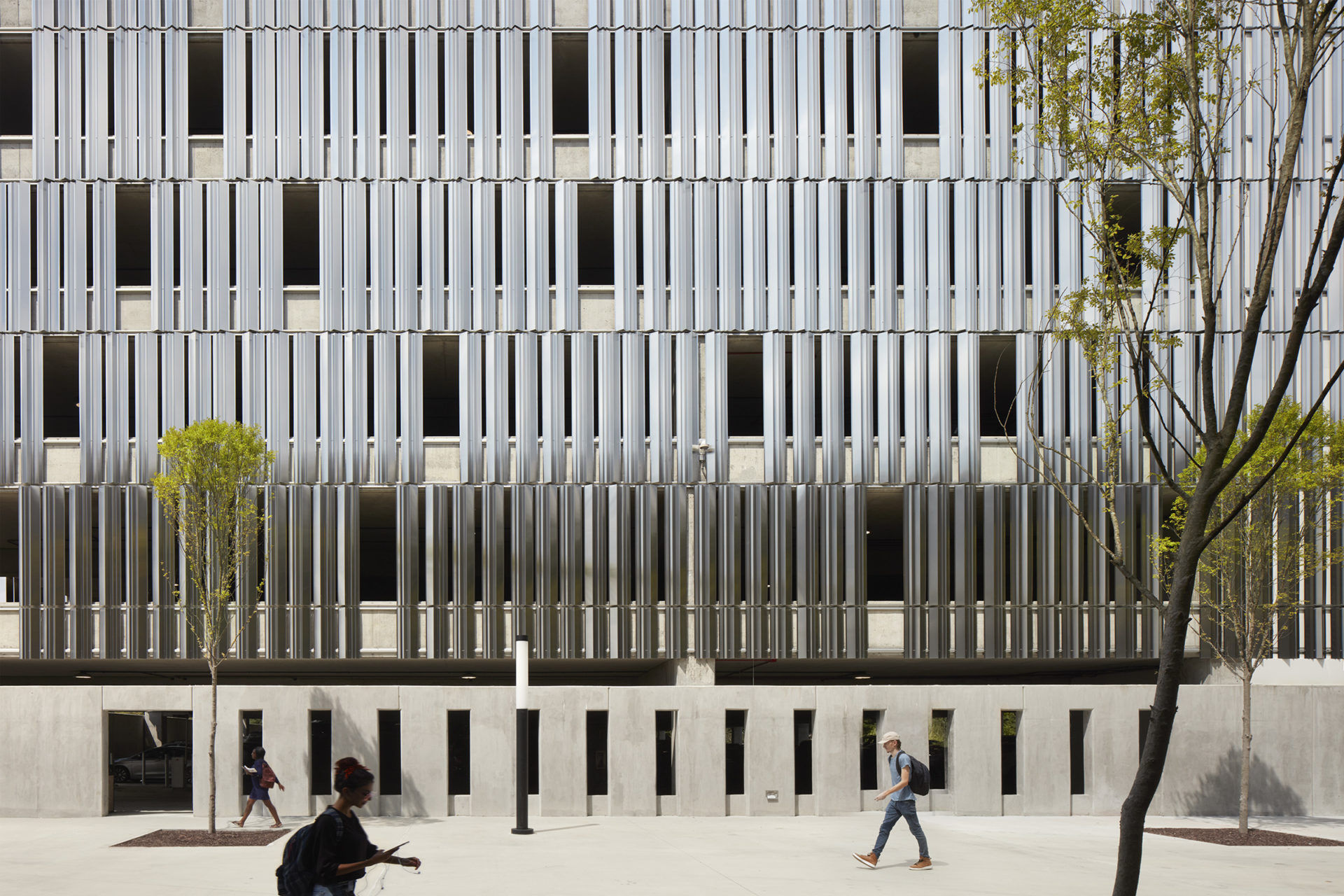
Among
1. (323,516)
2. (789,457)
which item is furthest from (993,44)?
(323,516)

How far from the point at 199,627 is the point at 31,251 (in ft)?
29.1

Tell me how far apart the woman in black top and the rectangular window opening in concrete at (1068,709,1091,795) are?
56.2 ft

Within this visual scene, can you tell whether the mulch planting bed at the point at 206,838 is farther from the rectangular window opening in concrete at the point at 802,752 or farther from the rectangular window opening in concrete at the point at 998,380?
the rectangular window opening in concrete at the point at 998,380

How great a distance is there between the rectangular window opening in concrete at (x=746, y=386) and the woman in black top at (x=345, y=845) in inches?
709

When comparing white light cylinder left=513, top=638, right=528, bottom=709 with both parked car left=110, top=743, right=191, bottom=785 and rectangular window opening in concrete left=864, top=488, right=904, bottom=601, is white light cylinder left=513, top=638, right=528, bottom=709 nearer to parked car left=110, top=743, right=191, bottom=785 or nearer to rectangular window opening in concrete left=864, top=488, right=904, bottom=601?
rectangular window opening in concrete left=864, top=488, right=904, bottom=601

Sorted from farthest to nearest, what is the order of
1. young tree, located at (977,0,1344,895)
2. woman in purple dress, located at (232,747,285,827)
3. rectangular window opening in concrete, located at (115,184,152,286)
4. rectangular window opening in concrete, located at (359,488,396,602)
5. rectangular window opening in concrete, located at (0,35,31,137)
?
rectangular window opening in concrete, located at (359,488,396,602)
rectangular window opening in concrete, located at (0,35,31,137)
rectangular window opening in concrete, located at (115,184,152,286)
woman in purple dress, located at (232,747,285,827)
young tree, located at (977,0,1344,895)

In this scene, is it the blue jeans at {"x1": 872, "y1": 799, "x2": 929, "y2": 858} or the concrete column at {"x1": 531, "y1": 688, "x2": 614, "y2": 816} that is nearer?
the blue jeans at {"x1": 872, "y1": 799, "x2": 929, "y2": 858}

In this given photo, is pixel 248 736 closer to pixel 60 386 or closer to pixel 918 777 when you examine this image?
pixel 60 386

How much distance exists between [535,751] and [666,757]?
2.42 m

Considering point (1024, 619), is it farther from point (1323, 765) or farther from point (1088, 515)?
point (1323, 765)

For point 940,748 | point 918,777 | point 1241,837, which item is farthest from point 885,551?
point 918,777

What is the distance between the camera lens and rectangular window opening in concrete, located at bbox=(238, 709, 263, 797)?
67.6 ft

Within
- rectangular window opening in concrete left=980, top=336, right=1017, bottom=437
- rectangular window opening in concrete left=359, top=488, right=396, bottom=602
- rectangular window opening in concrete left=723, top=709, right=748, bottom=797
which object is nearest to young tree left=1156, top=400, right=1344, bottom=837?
rectangular window opening in concrete left=980, top=336, right=1017, bottom=437

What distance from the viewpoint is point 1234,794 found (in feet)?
68.9
